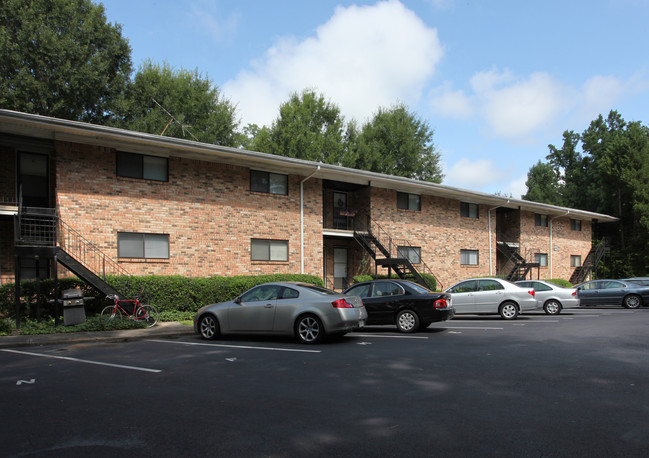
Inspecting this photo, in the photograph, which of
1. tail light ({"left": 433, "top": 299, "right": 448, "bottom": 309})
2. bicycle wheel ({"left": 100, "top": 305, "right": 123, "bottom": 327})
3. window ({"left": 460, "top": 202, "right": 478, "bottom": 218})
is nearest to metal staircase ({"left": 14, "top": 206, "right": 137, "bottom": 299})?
bicycle wheel ({"left": 100, "top": 305, "right": 123, "bottom": 327})

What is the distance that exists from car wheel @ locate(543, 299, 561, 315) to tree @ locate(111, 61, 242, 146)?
73.6ft

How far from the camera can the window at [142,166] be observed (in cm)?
1645

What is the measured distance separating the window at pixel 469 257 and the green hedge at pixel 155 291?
13977 mm

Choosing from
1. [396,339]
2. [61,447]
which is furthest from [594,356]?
[61,447]

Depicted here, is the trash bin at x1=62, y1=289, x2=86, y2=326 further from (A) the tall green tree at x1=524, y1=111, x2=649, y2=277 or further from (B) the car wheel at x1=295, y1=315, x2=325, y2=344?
(A) the tall green tree at x1=524, y1=111, x2=649, y2=277

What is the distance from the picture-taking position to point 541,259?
107 ft

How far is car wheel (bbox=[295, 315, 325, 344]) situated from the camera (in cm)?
994

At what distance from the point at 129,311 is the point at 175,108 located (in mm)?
23305

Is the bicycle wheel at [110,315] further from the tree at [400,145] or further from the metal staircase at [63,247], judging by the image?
the tree at [400,145]

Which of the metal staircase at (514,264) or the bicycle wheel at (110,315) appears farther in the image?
the metal staircase at (514,264)

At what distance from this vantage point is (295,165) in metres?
19.3

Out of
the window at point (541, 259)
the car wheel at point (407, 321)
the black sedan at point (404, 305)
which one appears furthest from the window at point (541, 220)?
the car wheel at point (407, 321)

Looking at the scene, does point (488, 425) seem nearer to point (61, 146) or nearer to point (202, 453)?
point (202, 453)

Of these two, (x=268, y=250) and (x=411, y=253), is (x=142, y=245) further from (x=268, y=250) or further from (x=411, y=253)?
(x=411, y=253)
